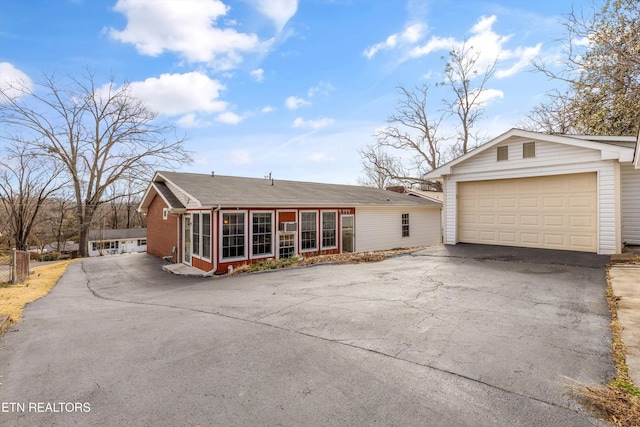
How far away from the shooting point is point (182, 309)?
600 cm

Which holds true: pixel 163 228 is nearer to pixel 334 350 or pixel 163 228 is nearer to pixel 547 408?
pixel 334 350

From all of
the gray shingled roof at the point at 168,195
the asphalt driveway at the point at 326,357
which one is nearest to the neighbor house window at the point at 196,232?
the gray shingled roof at the point at 168,195

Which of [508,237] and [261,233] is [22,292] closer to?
[261,233]

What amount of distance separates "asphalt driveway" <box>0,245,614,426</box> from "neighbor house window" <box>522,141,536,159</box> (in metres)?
4.56

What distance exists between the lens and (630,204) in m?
9.25

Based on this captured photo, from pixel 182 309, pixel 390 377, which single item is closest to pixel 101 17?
pixel 182 309

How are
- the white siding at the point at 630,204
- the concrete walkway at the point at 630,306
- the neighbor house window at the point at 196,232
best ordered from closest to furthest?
the concrete walkway at the point at 630,306
the white siding at the point at 630,204
the neighbor house window at the point at 196,232

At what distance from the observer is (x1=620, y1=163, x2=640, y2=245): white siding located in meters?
9.19

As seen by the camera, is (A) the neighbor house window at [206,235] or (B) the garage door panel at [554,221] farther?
(A) the neighbor house window at [206,235]

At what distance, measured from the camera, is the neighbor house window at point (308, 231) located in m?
13.8

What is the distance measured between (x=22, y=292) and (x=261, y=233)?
7245mm

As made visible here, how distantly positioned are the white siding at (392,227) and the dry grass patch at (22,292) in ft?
Result: 39.6

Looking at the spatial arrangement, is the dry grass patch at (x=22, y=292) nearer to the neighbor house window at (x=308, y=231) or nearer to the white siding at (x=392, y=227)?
the neighbor house window at (x=308, y=231)

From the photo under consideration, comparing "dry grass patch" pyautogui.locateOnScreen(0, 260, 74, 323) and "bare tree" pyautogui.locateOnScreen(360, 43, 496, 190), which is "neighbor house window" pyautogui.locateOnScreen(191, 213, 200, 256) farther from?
"bare tree" pyautogui.locateOnScreen(360, 43, 496, 190)
